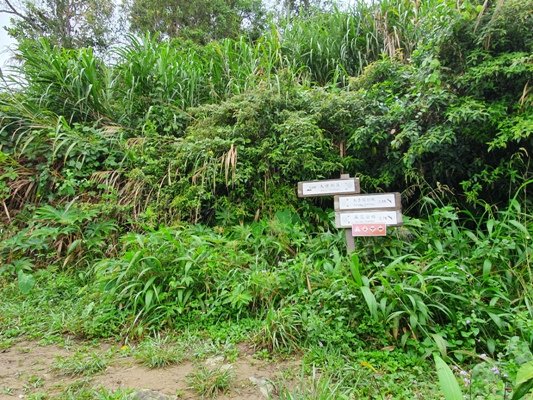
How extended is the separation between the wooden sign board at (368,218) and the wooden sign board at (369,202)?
0.12 ft

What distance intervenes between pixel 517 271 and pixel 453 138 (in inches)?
43.7

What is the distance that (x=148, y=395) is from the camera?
1604 mm

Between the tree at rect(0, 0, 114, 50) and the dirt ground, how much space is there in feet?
45.4

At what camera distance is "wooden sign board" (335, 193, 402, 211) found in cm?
239

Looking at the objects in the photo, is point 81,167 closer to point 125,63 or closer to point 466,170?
point 125,63

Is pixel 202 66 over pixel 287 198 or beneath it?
over

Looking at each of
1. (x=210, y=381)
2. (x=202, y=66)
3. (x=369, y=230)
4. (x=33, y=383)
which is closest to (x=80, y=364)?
(x=33, y=383)

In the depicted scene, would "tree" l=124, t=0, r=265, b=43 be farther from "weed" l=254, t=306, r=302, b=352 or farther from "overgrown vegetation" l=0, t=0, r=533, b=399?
"weed" l=254, t=306, r=302, b=352

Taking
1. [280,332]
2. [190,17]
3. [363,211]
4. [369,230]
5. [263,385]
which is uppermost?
[190,17]

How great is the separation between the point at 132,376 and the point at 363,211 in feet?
5.85

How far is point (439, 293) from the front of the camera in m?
2.08

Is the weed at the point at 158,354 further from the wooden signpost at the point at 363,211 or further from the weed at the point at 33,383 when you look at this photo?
the wooden signpost at the point at 363,211

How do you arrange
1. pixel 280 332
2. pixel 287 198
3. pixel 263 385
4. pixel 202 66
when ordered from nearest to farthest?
1. pixel 263 385
2. pixel 280 332
3. pixel 287 198
4. pixel 202 66

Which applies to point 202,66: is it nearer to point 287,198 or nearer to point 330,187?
point 287,198
